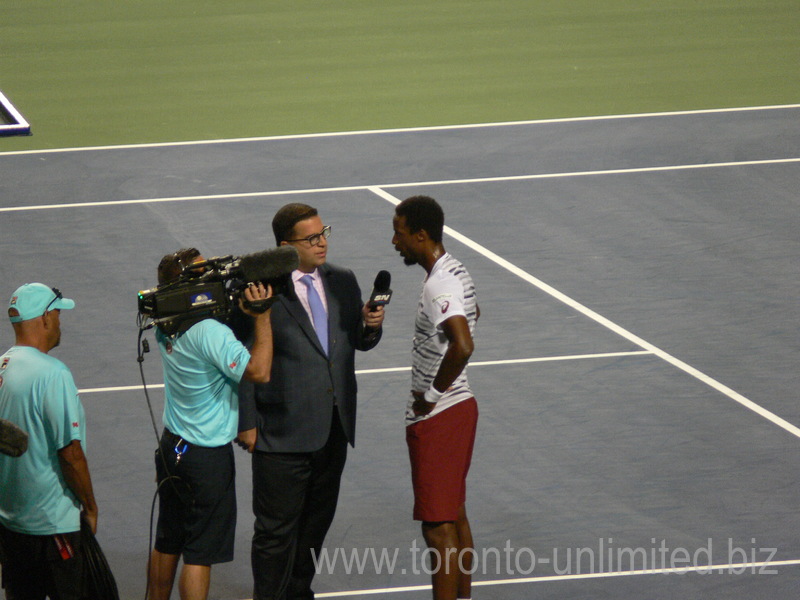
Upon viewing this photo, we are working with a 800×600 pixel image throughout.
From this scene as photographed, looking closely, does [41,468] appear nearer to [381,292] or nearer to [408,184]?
[381,292]

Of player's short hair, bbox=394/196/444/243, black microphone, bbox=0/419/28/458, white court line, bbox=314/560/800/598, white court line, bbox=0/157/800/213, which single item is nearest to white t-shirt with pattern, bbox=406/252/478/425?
player's short hair, bbox=394/196/444/243

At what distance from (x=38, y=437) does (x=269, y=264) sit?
1.28 metres

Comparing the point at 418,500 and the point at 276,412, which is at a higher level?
the point at 276,412

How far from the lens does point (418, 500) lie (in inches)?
256

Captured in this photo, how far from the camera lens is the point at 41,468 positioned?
574 centimetres

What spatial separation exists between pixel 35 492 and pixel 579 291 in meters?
6.78

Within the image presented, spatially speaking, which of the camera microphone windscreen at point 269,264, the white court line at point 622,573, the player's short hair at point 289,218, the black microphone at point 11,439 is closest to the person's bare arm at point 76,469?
the black microphone at point 11,439

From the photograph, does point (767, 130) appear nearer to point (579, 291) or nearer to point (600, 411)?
point (579, 291)

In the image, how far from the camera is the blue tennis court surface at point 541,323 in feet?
24.6

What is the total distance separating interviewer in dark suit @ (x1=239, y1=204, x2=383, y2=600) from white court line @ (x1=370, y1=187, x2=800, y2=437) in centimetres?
388

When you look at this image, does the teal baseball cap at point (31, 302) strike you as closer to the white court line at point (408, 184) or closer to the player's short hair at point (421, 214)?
the player's short hair at point (421, 214)

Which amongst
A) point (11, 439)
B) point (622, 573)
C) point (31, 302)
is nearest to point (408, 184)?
point (622, 573)

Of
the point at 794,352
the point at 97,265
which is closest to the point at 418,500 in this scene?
the point at 794,352

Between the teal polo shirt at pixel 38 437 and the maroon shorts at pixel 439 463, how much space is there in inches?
65.6
